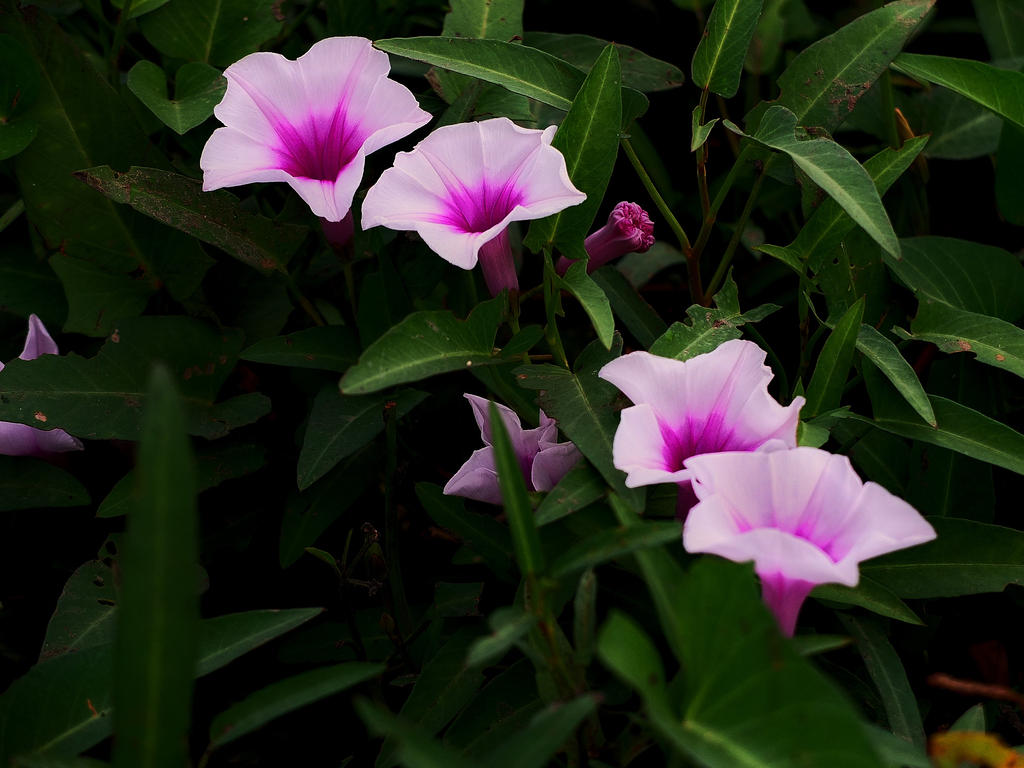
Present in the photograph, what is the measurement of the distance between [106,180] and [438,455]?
483 mm

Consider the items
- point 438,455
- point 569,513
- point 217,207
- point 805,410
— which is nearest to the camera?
point 569,513

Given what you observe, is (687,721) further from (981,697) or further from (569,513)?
(981,697)

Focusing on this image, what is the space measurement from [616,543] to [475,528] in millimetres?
251

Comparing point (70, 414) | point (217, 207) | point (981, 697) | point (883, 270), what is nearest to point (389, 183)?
point (217, 207)

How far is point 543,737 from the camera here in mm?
571

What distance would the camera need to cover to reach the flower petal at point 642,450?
720 mm

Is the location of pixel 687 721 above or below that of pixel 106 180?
below

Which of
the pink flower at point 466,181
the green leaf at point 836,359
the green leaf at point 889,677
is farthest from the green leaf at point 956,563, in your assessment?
the pink flower at point 466,181

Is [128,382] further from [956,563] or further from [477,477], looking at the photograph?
[956,563]

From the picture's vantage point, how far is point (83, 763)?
2.07 feet

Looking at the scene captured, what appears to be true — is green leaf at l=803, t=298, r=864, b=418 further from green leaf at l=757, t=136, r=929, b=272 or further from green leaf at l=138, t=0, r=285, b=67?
green leaf at l=138, t=0, r=285, b=67

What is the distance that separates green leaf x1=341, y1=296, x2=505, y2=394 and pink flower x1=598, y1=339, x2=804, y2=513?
0.44ft

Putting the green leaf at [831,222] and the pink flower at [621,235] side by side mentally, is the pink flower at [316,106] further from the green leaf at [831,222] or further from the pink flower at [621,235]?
the green leaf at [831,222]

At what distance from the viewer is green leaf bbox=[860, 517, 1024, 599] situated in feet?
2.87
